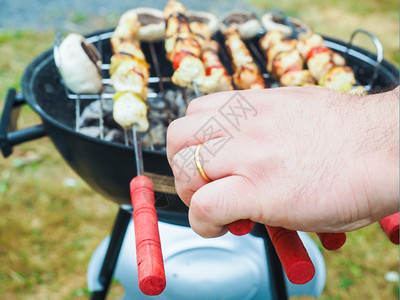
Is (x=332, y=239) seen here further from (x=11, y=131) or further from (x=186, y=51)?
(x=11, y=131)

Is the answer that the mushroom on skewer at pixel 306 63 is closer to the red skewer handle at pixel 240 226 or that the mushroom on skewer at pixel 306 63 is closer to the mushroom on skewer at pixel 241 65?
the mushroom on skewer at pixel 241 65

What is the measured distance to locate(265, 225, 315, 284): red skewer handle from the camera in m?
0.81

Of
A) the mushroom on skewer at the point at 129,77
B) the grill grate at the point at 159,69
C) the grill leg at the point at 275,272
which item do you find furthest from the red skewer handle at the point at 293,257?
the grill grate at the point at 159,69

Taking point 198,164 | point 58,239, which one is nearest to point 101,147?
point 198,164

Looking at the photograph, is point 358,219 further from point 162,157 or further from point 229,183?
point 162,157

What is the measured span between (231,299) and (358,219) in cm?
127

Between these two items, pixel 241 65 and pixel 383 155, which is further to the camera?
pixel 241 65

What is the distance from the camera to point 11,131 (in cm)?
170

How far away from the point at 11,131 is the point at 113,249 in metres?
0.69

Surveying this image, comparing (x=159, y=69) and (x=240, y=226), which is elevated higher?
(x=240, y=226)

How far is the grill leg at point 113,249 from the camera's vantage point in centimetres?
181

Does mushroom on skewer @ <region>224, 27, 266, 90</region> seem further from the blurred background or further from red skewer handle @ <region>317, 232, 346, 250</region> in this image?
the blurred background

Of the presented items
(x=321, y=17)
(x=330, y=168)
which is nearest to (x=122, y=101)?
(x=330, y=168)

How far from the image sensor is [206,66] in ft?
5.99
